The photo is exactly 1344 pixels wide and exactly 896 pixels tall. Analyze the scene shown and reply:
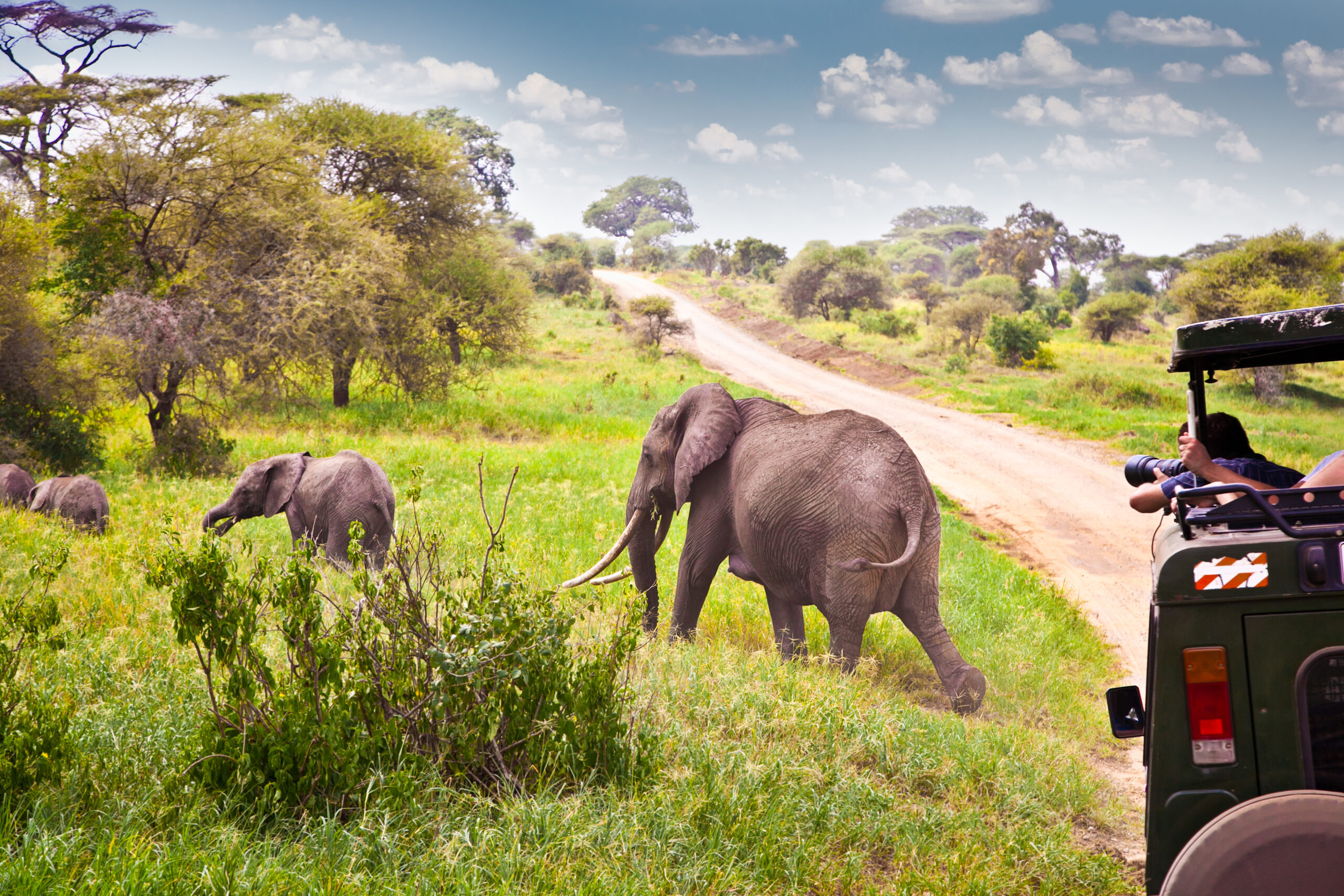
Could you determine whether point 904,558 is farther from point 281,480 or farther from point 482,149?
point 482,149

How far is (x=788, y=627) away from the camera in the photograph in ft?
23.0

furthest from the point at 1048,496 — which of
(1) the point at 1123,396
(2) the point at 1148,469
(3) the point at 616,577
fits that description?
(2) the point at 1148,469

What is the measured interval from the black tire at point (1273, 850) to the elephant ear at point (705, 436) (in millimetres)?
4264

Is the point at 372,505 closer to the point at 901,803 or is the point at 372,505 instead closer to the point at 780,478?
the point at 780,478

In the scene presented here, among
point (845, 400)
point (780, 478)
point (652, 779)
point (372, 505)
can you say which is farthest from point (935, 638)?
point (845, 400)

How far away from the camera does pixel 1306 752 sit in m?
2.84

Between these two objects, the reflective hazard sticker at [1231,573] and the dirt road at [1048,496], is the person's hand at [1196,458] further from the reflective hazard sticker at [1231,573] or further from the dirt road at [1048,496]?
the dirt road at [1048,496]

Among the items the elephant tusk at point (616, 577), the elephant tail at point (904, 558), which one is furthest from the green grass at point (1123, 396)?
the elephant tusk at point (616, 577)

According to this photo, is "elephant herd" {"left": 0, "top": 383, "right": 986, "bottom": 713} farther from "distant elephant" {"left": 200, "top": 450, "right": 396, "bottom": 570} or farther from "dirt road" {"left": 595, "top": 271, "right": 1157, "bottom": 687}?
"distant elephant" {"left": 200, "top": 450, "right": 396, "bottom": 570}

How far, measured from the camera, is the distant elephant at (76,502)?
10289 mm

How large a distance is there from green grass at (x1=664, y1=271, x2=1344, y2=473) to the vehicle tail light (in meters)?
13.2

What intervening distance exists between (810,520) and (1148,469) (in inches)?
89.8

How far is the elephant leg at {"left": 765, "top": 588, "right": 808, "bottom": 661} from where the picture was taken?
22.5ft

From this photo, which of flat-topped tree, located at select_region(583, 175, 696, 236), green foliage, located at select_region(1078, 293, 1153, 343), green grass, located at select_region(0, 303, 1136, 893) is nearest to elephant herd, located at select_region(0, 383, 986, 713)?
green grass, located at select_region(0, 303, 1136, 893)
